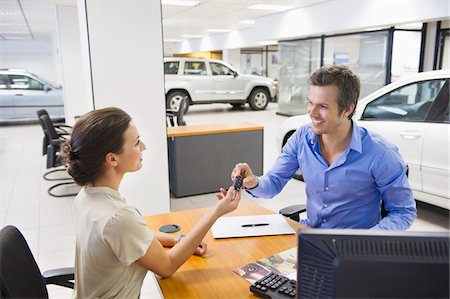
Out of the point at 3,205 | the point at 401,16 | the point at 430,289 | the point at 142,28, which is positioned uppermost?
the point at 401,16

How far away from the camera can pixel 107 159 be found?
3.93 feet

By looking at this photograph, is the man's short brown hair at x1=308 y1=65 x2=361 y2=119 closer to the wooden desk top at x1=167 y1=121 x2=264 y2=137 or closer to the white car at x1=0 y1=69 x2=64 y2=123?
the wooden desk top at x1=167 y1=121 x2=264 y2=137

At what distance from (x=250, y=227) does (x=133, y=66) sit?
1.94 m

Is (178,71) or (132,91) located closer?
(132,91)

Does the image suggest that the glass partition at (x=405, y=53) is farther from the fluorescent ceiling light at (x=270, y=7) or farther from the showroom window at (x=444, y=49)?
the fluorescent ceiling light at (x=270, y=7)

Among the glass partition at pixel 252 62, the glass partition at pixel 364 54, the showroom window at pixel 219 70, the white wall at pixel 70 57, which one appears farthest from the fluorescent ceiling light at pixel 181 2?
the glass partition at pixel 252 62

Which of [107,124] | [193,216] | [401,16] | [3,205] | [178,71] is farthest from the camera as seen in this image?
[178,71]

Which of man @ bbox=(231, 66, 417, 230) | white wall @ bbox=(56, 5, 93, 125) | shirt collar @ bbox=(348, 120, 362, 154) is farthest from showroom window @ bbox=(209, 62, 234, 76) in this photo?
shirt collar @ bbox=(348, 120, 362, 154)

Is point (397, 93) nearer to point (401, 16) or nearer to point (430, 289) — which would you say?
point (401, 16)

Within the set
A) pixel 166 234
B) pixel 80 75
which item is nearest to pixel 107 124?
pixel 166 234

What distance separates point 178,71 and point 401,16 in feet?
17.8

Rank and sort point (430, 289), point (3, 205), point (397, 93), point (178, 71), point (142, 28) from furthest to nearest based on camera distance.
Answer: point (178, 71) < point (3, 205) < point (397, 93) < point (142, 28) < point (430, 289)

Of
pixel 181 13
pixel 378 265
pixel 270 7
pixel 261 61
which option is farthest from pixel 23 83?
pixel 378 265

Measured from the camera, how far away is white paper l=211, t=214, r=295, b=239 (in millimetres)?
1544
